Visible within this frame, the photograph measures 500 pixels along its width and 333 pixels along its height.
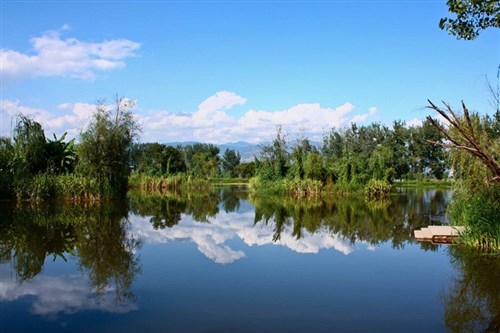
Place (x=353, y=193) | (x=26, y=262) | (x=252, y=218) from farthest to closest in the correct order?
(x=353, y=193)
(x=252, y=218)
(x=26, y=262)

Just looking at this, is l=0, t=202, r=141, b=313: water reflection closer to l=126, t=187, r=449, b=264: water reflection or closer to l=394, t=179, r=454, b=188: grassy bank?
l=126, t=187, r=449, b=264: water reflection

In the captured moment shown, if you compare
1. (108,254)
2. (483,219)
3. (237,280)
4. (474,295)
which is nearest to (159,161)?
(108,254)

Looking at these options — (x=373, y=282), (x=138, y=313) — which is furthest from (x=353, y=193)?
(x=138, y=313)

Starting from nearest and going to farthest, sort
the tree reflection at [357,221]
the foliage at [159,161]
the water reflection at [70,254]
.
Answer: the water reflection at [70,254], the tree reflection at [357,221], the foliage at [159,161]

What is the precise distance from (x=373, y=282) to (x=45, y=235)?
8.92m

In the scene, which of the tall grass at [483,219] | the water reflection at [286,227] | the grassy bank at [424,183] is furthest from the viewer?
the grassy bank at [424,183]

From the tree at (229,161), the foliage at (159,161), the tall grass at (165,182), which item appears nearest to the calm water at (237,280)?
the tall grass at (165,182)

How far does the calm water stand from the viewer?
5.80m

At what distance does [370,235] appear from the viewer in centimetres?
1356

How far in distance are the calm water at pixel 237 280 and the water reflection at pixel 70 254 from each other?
0.03 m

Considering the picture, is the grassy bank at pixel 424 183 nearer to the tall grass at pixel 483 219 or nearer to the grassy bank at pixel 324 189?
the grassy bank at pixel 324 189

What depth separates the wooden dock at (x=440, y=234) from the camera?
37.7ft

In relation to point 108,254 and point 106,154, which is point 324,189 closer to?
point 106,154

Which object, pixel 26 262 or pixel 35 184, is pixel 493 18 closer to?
pixel 26 262
